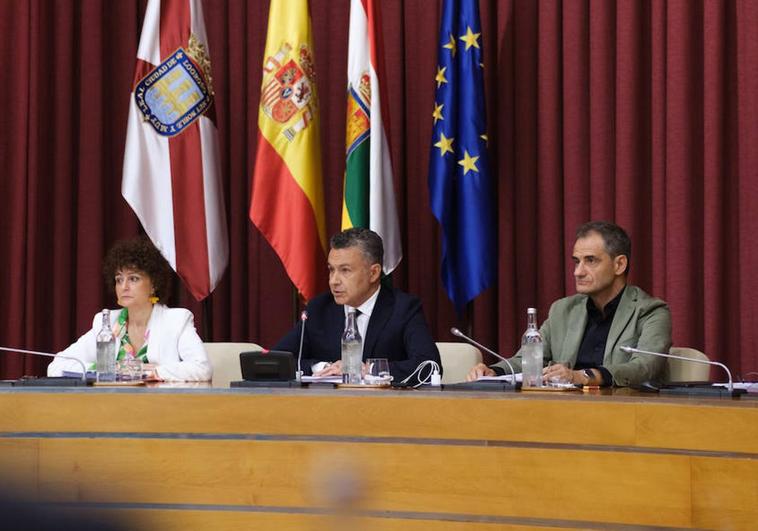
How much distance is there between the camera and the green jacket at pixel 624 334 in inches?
128

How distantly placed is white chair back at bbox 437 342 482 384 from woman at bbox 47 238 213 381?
0.85 metres

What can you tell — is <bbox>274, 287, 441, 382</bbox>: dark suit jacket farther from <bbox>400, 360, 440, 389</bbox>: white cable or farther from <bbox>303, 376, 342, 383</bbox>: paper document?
<bbox>303, 376, 342, 383</bbox>: paper document

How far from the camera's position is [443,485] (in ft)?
8.75

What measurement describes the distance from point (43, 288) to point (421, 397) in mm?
3297

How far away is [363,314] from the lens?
3801 mm

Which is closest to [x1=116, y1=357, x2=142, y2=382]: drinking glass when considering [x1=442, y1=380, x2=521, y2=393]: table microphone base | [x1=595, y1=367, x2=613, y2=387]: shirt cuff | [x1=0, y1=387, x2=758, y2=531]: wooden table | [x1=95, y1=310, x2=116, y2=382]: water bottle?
[x1=95, y1=310, x2=116, y2=382]: water bottle

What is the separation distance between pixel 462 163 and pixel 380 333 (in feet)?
4.14

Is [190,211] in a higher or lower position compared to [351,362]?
higher

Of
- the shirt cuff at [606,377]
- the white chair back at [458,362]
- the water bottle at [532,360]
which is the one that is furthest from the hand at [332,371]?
the shirt cuff at [606,377]

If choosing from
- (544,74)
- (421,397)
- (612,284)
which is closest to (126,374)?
(421,397)

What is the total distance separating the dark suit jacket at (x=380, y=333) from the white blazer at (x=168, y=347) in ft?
1.13

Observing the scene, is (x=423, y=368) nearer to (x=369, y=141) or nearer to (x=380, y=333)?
(x=380, y=333)

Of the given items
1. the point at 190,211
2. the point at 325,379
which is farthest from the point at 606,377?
the point at 190,211

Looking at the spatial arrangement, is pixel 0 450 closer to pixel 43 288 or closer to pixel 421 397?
pixel 421 397
